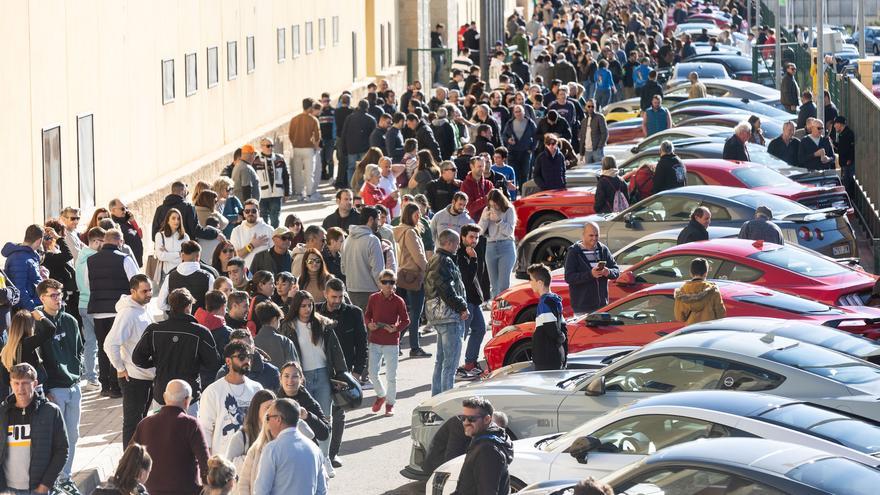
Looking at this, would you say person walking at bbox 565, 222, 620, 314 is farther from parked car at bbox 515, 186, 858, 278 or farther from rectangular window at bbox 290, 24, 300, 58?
rectangular window at bbox 290, 24, 300, 58

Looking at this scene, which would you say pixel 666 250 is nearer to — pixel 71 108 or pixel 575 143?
pixel 71 108

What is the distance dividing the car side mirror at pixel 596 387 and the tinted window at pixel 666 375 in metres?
0.05

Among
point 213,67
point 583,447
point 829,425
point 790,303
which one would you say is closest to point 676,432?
point 583,447

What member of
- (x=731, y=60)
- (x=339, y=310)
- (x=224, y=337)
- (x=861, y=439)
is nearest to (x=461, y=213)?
(x=339, y=310)

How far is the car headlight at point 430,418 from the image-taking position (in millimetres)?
11914

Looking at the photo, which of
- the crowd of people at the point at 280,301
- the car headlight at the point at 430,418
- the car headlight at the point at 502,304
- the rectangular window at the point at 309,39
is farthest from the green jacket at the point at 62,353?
the rectangular window at the point at 309,39

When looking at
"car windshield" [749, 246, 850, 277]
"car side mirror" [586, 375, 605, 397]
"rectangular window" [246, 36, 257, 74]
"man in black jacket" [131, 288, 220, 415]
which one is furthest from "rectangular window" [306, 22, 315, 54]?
"car side mirror" [586, 375, 605, 397]

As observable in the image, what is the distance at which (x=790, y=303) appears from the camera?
13914 millimetres

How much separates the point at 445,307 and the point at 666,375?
3288 mm

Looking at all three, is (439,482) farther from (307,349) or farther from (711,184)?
(711,184)

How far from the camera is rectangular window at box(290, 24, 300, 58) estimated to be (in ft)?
118

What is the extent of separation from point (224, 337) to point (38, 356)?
4.16 feet

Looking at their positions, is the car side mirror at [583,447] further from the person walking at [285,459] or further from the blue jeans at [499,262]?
the blue jeans at [499,262]

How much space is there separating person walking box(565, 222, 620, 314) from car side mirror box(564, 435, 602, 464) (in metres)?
5.94
